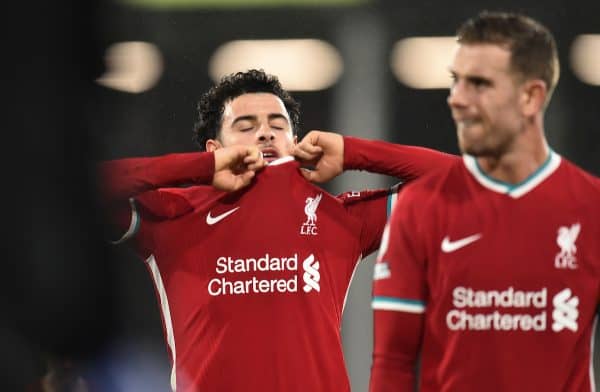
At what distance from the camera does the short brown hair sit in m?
2.58

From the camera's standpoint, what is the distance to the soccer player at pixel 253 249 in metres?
3.30

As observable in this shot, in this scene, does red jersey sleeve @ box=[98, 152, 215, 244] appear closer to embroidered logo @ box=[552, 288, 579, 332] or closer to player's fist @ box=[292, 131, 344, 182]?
player's fist @ box=[292, 131, 344, 182]

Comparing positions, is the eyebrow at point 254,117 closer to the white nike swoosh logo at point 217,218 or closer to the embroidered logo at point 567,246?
the white nike swoosh logo at point 217,218

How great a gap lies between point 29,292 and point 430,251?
83 centimetres

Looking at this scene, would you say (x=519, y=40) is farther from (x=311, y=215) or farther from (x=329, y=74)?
(x=329, y=74)

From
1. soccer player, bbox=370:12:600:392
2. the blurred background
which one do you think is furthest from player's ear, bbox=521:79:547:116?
the blurred background

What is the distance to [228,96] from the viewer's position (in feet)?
12.2

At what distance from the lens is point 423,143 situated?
20.9 ft

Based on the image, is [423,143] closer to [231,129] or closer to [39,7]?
[231,129]

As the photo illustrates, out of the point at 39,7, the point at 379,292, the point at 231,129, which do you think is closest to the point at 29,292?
the point at 39,7

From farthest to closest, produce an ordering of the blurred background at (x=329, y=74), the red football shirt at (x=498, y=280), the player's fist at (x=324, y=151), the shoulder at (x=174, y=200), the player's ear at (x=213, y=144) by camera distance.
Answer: the blurred background at (x=329, y=74) < the player's ear at (x=213, y=144) < the shoulder at (x=174, y=200) < the player's fist at (x=324, y=151) < the red football shirt at (x=498, y=280)

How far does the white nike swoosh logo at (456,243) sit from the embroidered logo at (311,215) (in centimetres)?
85

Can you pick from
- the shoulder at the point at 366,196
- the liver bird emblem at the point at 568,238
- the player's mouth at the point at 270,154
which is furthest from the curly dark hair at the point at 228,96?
the liver bird emblem at the point at 568,238

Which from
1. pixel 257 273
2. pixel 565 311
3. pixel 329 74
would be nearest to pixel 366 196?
pixel 257 273
